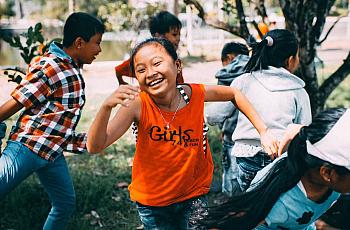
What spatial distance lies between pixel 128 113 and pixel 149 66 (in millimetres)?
235

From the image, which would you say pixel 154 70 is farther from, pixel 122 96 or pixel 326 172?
pixel 326 172

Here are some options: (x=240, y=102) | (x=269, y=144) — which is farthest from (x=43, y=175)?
(x=269, y=144)

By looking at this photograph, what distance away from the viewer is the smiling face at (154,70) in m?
2.28

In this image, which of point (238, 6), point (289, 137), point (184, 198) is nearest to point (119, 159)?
point (238, 6)

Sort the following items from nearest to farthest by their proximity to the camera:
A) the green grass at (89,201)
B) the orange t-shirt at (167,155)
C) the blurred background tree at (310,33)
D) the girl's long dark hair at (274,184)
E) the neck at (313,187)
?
the girl's long dark hair at (274,184) → the neck at (313,187) → the orange t-shirt at (167,155) → the green grass at (89,201) → the blurred background tree at (310,33)

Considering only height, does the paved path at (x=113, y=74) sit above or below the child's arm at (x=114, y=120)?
below

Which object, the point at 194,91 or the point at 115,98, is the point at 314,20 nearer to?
the point at 194,91

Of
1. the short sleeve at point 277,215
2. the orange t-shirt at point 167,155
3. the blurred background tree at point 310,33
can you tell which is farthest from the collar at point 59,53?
the blurred background tree at point 310,33

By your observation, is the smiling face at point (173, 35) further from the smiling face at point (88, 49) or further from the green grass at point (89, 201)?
the green grass at point (89, 201)

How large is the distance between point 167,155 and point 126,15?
1148 cm

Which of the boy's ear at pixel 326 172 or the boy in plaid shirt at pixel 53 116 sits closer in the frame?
the boy's ear at pixel 326 172

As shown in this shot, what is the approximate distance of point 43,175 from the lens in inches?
121

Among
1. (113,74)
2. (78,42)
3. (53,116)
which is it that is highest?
(78,42)

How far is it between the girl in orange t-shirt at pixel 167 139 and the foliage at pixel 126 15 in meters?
10.7
